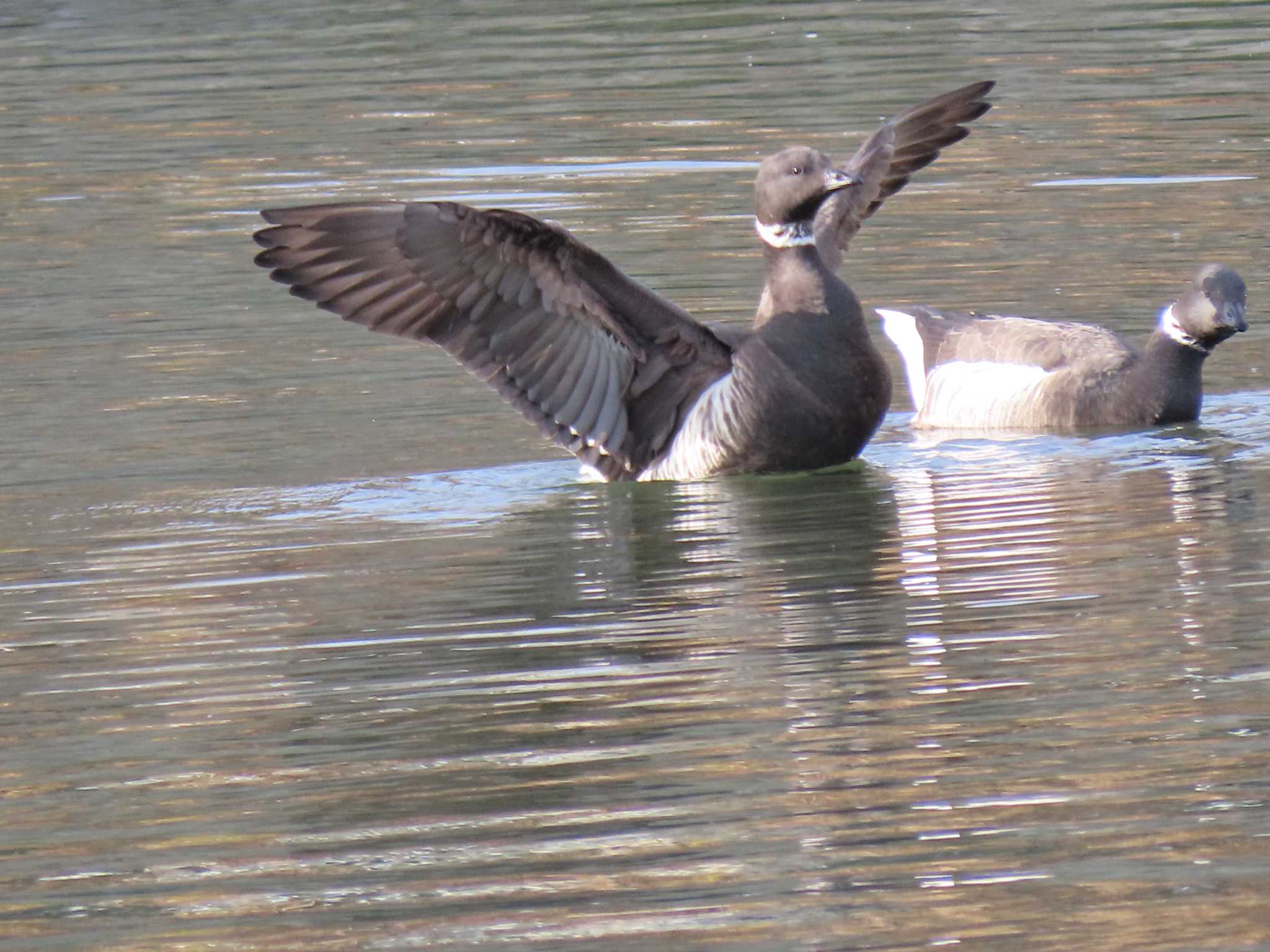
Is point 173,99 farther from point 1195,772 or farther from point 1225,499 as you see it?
point 1195,772

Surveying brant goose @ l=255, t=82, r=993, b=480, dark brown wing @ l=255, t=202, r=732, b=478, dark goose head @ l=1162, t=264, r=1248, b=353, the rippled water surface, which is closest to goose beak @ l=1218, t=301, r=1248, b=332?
dark goose head @ l=1162, t=264, r=1248, b=353

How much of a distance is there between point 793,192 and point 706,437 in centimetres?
119

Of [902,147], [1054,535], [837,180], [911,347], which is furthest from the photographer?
[902,147]

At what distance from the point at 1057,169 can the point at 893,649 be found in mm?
10729

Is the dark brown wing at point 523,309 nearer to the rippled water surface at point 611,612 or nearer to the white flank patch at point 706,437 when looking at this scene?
the white flank patch at point 706,437

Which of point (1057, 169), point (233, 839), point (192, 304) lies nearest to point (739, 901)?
point (233, 839)

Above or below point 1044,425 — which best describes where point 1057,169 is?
above

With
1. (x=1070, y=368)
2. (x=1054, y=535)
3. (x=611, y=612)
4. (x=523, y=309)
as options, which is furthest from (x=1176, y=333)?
(x=611, y=612)

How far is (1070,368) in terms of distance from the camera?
11.1 m

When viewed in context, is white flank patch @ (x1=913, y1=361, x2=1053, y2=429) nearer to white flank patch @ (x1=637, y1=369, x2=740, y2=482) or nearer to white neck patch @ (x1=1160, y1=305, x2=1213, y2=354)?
white neck patch @ (x1=1160, y1=305, x2=1213, y2=354)

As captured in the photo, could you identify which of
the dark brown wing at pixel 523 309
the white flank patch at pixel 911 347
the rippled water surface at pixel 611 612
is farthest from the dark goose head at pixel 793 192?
the white flank patch at pixel 911 347

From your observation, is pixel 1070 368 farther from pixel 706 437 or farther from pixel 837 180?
pixel 706 437

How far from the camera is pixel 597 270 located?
9625 mm

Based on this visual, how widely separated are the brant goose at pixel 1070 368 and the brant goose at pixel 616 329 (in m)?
1.15
